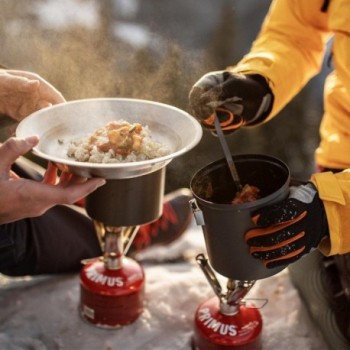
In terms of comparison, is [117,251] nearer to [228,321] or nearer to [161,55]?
[228,321]

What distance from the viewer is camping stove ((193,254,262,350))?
1.71 metres

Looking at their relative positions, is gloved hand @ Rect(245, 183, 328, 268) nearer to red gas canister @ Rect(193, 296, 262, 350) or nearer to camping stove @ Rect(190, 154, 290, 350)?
camping stove @ Rect(190, 154, 290, 350)

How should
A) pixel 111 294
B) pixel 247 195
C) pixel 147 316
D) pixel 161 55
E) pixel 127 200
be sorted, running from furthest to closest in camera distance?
pixel 161 55 < pixel 147 316 < pixel 111 294 < pixel 127 200 < pixel 247 195

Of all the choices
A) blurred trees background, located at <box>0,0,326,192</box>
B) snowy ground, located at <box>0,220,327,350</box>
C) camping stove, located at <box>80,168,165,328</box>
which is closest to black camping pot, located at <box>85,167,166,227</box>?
camping stove, located at <box>80,168,165,328</box>


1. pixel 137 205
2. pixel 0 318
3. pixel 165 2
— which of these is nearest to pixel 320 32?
pixel 137 205

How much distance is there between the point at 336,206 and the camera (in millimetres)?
1464

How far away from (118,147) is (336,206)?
0.57 metres

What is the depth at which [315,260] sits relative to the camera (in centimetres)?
201

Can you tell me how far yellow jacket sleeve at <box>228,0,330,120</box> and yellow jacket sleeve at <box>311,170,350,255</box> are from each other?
0.53 metres

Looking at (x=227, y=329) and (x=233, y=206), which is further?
(x=227, y=329)

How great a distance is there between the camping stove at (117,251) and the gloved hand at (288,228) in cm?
42

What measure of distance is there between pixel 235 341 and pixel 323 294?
401 millimetres

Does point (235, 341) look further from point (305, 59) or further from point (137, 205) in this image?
point (305, 59)

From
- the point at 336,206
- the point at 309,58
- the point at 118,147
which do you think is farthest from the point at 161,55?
the point at 336,206
